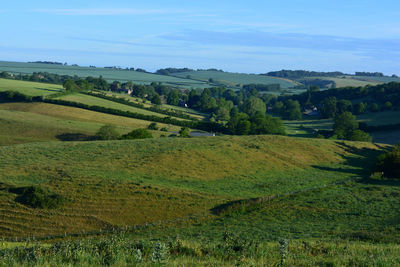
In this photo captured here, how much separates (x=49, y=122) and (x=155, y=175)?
52.2 meters

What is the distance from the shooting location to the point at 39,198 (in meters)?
34.5

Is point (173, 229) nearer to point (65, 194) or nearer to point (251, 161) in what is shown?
point (65, 194)

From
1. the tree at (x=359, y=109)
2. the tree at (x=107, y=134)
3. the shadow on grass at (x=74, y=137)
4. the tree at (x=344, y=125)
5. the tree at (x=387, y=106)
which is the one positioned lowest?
the shadow on grass at (x=74, y=137)

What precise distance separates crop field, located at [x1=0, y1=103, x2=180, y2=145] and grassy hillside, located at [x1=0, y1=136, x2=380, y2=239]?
2087 cm

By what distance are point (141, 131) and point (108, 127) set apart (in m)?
7.02

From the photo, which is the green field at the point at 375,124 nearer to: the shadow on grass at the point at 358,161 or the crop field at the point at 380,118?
the crop field at the point at 380,118

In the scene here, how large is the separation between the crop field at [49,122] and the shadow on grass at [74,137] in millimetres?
193

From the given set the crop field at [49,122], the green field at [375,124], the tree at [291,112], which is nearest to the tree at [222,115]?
the green field at [375,124]

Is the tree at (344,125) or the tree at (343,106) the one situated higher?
the tree at (343,106)

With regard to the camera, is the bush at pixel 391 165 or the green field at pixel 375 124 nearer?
the bush at pixel 391 165

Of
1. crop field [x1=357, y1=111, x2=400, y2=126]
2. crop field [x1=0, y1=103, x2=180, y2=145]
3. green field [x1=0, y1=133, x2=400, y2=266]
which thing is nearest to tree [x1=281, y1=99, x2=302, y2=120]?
crop field [x1=357, y1=111, x2=400, y2=126]

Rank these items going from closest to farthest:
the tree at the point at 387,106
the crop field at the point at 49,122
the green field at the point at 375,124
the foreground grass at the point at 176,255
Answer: the foreground grass at the point at 176,255 → the crop field at the point at 49,122 → the green field at the point at 375,124 → the tree at the point at 387,106

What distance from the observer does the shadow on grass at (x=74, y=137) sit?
79125mm

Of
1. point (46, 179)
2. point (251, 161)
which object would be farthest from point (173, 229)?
point (251, 161)
